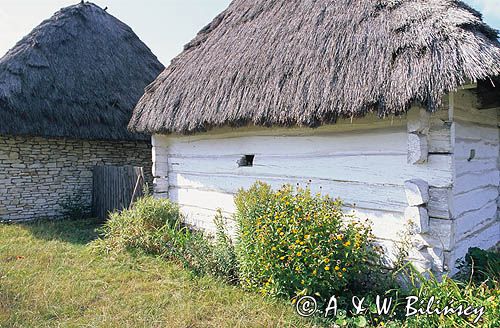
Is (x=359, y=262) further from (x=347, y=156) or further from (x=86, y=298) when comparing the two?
(x=86, y=298)

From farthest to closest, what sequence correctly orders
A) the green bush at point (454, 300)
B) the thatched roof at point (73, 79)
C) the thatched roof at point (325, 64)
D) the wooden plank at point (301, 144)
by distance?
the thatched roof at point (73, 79) → the wooden plank at point (301, 144) → the thatched roof at point (325, 64) → the green bush at point (454, 300)

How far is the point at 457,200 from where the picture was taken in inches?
141

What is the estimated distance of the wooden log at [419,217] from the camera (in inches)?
130

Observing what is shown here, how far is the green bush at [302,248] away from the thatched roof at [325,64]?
0.96 meters

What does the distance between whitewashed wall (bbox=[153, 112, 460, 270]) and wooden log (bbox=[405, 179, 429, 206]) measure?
8 cm

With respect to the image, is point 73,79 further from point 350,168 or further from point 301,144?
point 350,168

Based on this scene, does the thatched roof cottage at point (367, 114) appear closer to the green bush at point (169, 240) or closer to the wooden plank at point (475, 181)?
the wooden plank at point (475, 181)

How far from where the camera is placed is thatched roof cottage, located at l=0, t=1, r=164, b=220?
7.96m

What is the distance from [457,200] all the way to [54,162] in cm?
841

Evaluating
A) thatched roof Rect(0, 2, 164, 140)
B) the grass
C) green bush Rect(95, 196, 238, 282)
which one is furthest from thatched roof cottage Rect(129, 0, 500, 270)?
thatched roof Rect(0, 2, 164, 140)

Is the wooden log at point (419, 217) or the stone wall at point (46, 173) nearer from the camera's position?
the wooden log at point (419, 217)

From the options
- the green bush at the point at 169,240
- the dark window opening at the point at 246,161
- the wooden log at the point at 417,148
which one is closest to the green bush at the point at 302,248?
the green bush at the point at 169,240

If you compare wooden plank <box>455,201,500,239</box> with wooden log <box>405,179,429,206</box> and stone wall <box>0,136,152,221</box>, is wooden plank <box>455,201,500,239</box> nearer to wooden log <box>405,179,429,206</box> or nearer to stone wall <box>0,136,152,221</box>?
wooden log <box>405,179,429,206</box>

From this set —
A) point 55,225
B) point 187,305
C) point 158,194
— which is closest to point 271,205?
point 187,305
